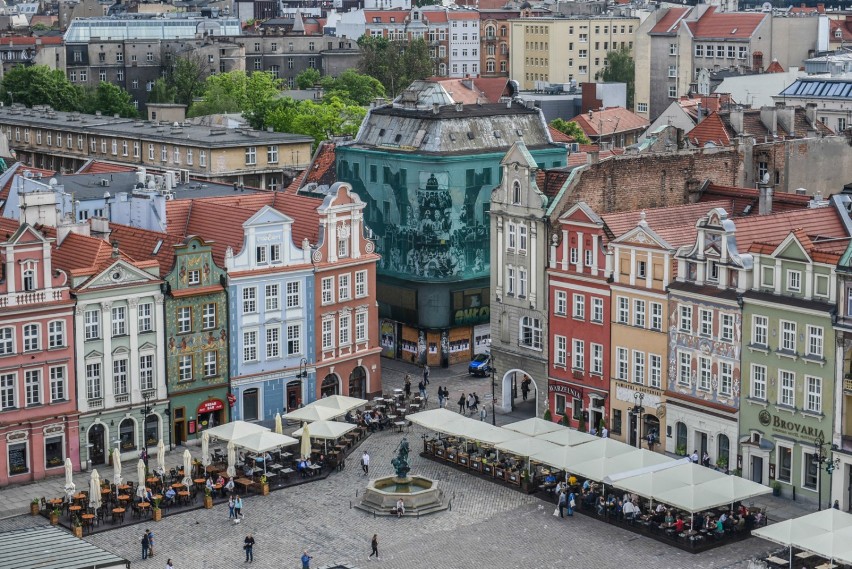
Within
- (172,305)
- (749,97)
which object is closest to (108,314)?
(172,305)

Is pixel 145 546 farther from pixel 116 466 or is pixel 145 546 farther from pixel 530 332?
pixel 530 332

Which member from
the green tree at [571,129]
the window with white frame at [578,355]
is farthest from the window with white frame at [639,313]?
the green tree at [571,129]

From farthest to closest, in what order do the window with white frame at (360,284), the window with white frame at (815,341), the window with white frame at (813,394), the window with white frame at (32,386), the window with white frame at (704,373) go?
the window with white frame at (360,284) < the window with white frame at (32,386) < the window with white frame at (704,373) < the window with white frame at (813,394) < the window with white frame at (815,341)

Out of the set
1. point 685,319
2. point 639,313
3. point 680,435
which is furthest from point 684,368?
point 639,313

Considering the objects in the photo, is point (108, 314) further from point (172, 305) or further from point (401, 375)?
point (401, 375)

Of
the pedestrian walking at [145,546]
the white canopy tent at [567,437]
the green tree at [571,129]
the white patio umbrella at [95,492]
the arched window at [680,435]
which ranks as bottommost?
the pedestrian walking at [145,546]

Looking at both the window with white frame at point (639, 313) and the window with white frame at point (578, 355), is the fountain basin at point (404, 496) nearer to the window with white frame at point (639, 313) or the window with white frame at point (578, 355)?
the window with white frame at point (578, 355)

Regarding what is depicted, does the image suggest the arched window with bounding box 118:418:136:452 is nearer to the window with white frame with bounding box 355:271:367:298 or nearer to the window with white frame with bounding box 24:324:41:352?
the window with white frame with bounding box 24:324:41:352

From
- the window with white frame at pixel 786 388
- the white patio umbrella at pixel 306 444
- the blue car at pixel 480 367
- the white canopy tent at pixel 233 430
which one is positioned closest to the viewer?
the window with white frame at pixel 786 388
